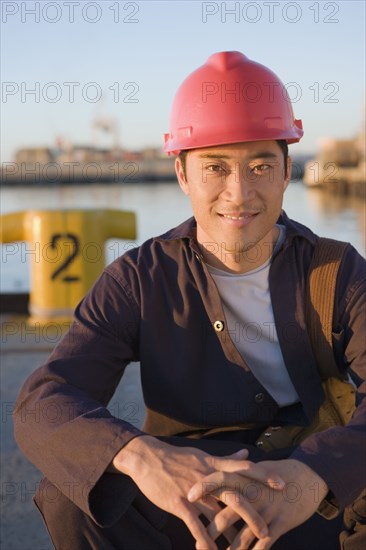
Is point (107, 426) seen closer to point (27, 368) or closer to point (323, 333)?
point (323, 333)

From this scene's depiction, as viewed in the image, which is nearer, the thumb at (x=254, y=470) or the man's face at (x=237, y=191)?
the thumb at (x=254, y=470)

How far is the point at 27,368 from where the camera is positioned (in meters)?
4.68

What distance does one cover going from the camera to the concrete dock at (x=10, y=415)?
2742 mm

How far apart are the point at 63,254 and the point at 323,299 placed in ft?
13.3

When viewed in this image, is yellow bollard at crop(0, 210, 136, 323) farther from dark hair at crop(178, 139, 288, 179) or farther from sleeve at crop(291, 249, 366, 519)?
sleeve at crop(291, 249, 366, 519)

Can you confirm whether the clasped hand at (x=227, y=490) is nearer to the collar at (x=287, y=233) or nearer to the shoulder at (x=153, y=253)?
the shoulder at (x=153, y=253)

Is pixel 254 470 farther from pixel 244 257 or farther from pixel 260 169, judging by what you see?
pixel 260 169

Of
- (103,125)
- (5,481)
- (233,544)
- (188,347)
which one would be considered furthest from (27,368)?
(103,125)

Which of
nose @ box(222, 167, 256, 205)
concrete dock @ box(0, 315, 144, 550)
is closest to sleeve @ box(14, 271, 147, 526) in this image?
nose @ box(222, 167, 256, 205)

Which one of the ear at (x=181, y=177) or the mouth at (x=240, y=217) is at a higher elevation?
the ear at (x=181, y=177)

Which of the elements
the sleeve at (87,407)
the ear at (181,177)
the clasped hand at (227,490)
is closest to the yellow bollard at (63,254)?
the ear at (181,177)

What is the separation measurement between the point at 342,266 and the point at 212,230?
39 centimetres

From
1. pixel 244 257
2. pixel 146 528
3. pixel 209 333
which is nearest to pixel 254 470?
pixel 146 528

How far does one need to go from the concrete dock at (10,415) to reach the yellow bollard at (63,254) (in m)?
0.28
